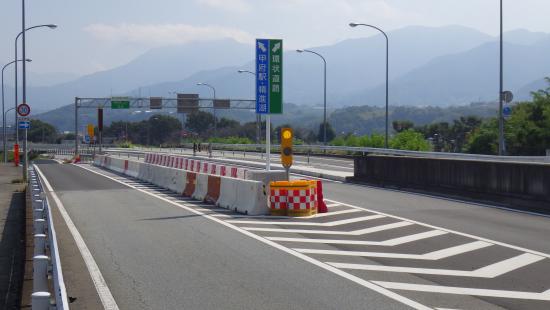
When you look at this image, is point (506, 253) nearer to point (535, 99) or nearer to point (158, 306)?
point (158, 306)

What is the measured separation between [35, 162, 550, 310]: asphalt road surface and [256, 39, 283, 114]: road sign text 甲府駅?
206 inches

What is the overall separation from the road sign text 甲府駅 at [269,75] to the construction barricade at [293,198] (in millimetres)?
6109

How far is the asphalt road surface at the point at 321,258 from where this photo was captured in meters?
8.84

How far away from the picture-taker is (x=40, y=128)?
537ft

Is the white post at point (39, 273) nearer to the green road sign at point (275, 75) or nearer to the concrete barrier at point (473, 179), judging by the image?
the concrete barrier at point (473, 179)

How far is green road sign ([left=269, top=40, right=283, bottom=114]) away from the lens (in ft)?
78.0

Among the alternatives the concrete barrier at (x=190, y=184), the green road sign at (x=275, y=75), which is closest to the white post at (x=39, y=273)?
the concrete barrier at (x=190, y=184)

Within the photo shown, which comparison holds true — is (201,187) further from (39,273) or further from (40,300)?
(40,300)

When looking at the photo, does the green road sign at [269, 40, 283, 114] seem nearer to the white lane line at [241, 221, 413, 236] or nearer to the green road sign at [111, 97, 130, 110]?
the white lane line at [241, 221, 413, 236]

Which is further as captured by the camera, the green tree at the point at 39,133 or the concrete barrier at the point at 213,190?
the green tree at the point at 39,133

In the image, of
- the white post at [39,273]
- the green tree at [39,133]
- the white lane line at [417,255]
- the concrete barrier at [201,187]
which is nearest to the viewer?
the white post at [39,273]

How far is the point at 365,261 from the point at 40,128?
530 feet

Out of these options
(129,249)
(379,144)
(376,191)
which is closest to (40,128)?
(379,144)

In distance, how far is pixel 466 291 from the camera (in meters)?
9.17
